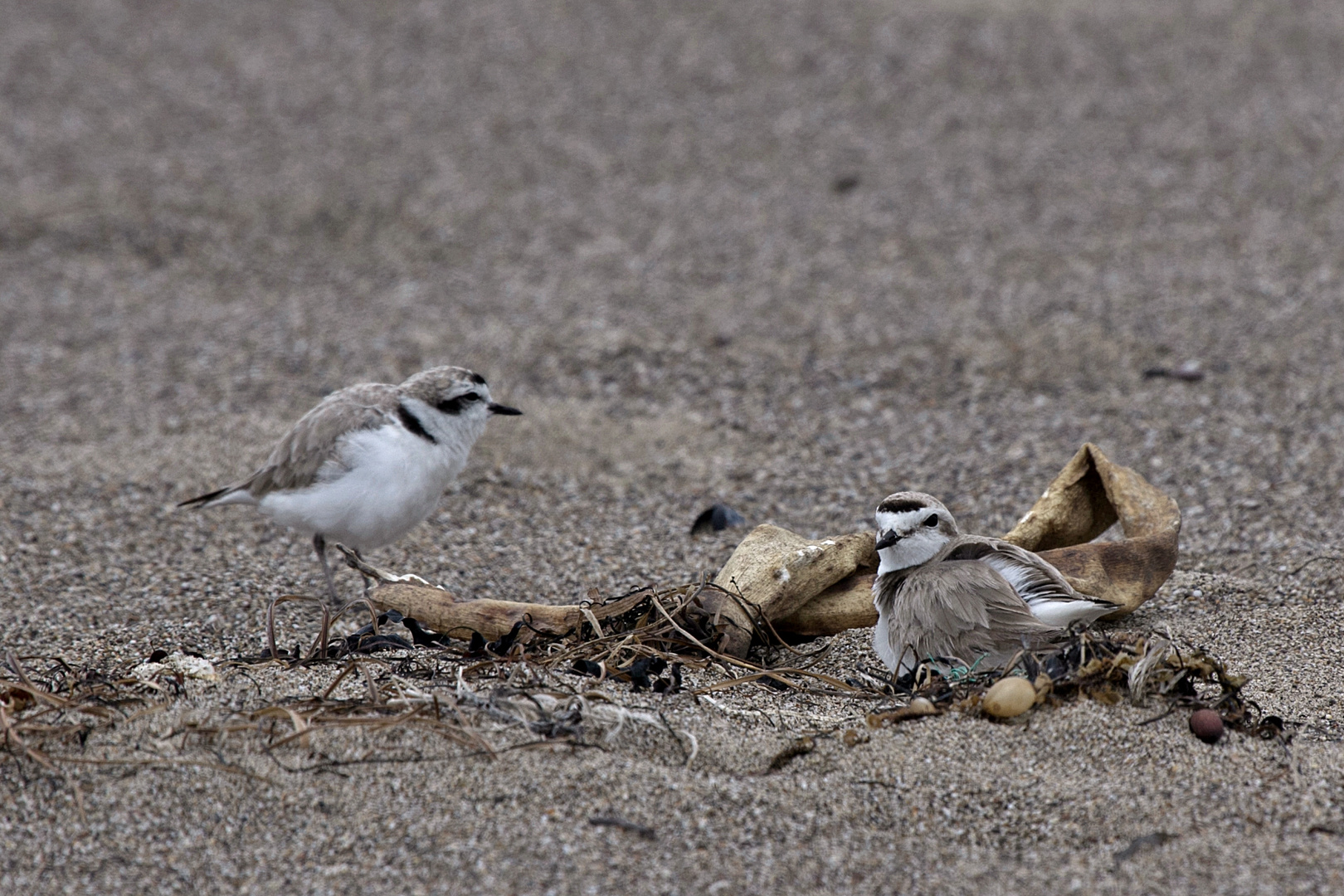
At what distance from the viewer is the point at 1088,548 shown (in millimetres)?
4301

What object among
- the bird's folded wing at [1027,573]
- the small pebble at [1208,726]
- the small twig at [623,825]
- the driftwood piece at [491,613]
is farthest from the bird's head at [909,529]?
the small twig at [623,825]

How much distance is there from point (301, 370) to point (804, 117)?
4.70m

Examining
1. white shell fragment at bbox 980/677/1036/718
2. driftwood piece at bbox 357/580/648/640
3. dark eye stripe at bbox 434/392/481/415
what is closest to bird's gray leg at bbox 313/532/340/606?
dark eye stripe at bbox 434/392/481/415

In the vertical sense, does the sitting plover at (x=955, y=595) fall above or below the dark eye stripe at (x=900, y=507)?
below

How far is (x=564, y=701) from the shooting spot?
3.25 m

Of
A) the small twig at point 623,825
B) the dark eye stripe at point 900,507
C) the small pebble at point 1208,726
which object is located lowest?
the small twig at point 623,825

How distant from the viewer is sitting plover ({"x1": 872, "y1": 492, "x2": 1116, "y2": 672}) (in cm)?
375

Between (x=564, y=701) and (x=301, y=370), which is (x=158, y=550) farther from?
(x=564, y=701)

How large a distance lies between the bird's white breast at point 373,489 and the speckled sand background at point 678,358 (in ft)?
1.19

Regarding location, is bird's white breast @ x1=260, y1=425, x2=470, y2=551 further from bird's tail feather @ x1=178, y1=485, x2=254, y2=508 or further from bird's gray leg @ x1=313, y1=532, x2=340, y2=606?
bird's tail feather @ x1=178, y1=485, x2=254, y2=508

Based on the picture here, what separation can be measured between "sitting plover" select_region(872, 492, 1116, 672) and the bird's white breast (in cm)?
181

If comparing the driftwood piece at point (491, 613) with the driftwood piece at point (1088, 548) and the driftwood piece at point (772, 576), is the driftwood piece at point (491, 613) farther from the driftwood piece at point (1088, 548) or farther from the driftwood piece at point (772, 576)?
the driftwood piece at point (1088, 548)

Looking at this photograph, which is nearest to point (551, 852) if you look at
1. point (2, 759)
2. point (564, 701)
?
point (564, 701)

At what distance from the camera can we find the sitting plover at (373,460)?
4.88 meters
